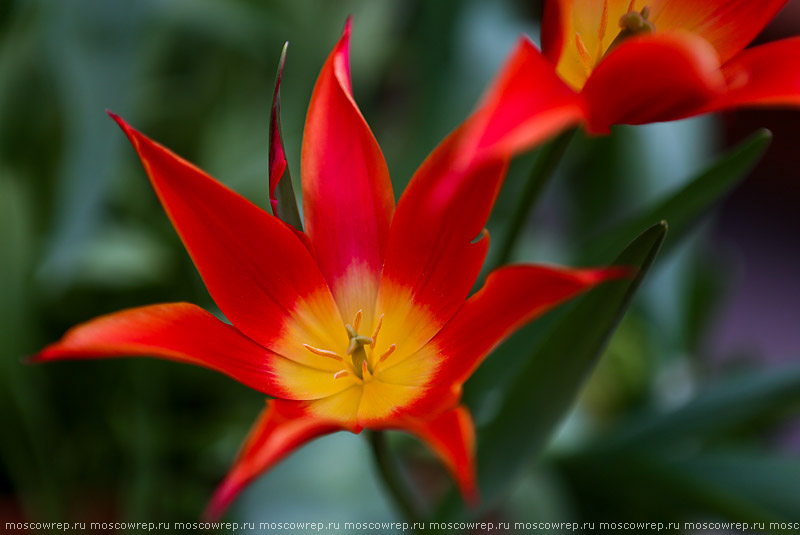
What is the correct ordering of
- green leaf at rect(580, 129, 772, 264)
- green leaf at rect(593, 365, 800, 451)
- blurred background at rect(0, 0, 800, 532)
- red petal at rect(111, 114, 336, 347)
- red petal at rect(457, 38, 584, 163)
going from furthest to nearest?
blurred background at rect(0, 0, 800, 532) → green leaf at rect(593, 365, 800, 451) → green leaf at rect(580, 129, 772, 264) → red petal at rect(111, 114, 336, 347) → red petal at rect(457, 38, 584, 163)

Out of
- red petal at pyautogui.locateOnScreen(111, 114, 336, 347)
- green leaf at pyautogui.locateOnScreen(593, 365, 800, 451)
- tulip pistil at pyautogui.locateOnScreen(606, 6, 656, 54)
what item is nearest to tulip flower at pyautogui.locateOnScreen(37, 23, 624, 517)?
red petal at pyautogui.locateOnScreen(111, 114, 336, 347)

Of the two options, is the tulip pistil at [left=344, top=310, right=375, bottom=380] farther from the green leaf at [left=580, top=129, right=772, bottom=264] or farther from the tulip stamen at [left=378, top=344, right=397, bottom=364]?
the green leaf at [left=580, top=129, right=772, bottom=264]

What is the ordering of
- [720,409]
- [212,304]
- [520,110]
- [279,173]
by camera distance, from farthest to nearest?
[212,304]
[720,409]
[279,173]
[520,110]

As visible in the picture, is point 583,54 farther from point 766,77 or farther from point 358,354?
point 358,354

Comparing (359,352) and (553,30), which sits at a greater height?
(553,30)

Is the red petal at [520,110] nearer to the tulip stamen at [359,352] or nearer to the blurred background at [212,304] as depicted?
the tulip stamen at [359,352]

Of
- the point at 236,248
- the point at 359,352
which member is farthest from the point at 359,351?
the point at 236,248
